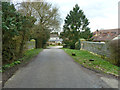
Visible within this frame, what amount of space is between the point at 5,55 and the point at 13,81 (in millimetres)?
3715

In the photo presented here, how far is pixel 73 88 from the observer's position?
3.79 metres

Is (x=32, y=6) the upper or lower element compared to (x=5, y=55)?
A: upper

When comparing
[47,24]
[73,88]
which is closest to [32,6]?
[47,24]

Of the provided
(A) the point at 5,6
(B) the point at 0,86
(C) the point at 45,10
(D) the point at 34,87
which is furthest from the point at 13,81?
(C) the point at 45,10

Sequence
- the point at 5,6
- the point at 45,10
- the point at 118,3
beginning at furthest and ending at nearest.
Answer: the point at 45,10
the point at 118,3
the point at 5,6

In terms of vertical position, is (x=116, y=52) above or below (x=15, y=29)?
below

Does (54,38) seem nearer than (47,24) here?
No

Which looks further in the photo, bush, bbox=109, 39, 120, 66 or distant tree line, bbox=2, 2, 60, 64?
distant tree line, bbox=2, 2, 60, 64

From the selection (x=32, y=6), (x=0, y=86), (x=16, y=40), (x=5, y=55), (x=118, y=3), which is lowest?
(x=0, y=86)

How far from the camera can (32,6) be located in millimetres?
17672

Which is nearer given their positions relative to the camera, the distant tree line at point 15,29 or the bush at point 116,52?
the bush at point 116,52

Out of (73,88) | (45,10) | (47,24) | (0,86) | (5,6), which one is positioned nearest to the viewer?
(73,88)

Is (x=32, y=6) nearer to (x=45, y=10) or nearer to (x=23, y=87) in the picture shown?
(x=45, y=10)

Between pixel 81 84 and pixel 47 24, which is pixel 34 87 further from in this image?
pixel 47 24
